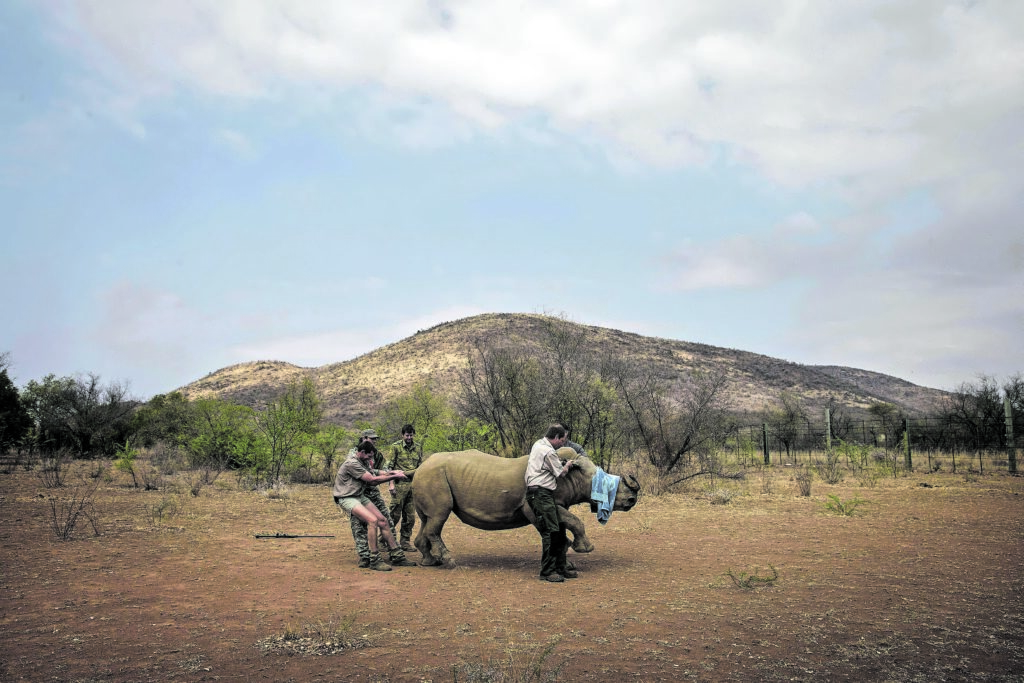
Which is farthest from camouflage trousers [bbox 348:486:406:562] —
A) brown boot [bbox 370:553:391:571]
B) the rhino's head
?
the rhino's head

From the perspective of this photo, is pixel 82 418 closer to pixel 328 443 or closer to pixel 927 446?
pixel 328 443

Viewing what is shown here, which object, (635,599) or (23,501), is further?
(23,501)

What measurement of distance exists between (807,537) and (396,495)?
21.8 ft

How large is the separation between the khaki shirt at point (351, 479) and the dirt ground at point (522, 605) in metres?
1.01

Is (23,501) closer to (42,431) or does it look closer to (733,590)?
(733,590)

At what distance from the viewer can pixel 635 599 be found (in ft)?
24.3

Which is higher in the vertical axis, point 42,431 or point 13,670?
point 42,431

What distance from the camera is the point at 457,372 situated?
5897 cm

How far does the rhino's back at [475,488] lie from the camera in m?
9.05

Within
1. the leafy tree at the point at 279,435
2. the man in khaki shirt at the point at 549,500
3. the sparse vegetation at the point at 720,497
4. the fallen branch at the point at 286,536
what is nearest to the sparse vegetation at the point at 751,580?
the man in khaki shirt at the point at 549,500

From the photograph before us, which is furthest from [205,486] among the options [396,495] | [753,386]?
[753,386]

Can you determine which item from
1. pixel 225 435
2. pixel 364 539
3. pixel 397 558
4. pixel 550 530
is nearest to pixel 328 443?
pixel 225 435

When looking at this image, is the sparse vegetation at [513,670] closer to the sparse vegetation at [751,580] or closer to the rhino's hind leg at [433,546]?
the sparse vegetation at [751,580]

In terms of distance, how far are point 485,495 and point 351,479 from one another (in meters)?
1.84
